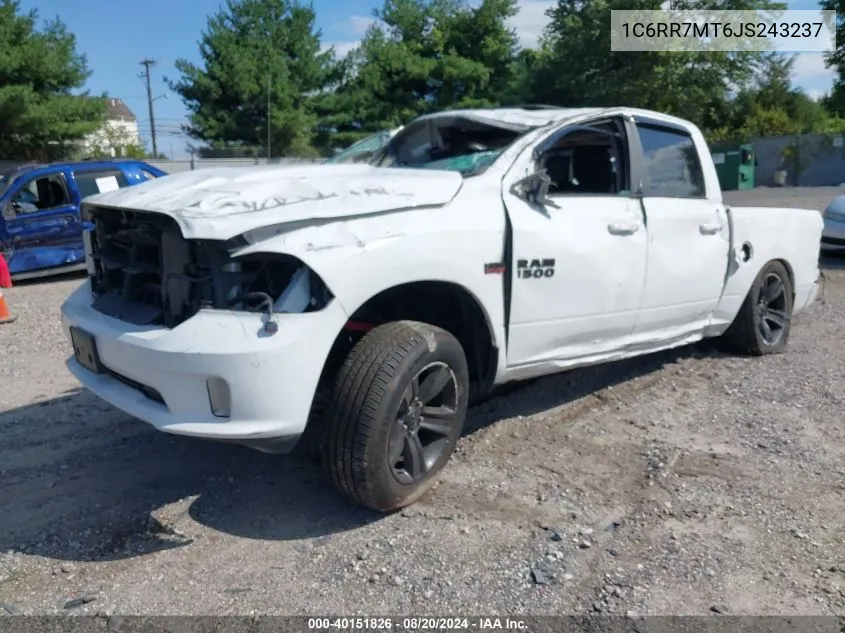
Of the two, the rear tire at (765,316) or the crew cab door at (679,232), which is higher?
the crew cab door at (679,232)

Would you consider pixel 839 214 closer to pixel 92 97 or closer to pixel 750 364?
pixel 750 364

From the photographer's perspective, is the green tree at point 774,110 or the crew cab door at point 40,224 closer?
the crew cab door at point 40,224

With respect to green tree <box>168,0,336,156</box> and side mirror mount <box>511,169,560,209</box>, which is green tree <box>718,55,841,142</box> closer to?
green tree <box>168,0,336,156</box>

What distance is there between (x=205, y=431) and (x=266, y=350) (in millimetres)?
394

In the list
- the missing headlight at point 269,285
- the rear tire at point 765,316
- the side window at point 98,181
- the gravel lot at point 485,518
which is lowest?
the gravel lot at point 485,518

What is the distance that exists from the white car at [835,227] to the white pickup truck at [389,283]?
683 centimetres

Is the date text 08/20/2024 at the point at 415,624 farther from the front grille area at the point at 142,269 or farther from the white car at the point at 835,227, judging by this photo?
the white car at the point at 835,227

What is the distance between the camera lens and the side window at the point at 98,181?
11.5m

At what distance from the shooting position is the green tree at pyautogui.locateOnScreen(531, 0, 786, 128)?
33906 millimetres

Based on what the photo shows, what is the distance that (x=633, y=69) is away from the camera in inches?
1351

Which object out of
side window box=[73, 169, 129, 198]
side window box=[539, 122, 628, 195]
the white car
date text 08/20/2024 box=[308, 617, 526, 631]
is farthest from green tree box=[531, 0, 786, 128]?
date text 08/20/2024 box=[308, 617, 526, 631]

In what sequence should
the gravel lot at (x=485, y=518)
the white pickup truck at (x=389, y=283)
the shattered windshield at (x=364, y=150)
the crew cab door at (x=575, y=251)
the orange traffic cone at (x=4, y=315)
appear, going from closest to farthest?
the gravel lot at (x=485, y=518) → the white pickup truck at (x=389, y=283) → the crew cab door at (x=575, y=251) → the shattered windshield at (x=364, y=150) → the orange traffic cone at (x=4, y=315)

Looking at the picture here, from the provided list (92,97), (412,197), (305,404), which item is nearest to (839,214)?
(412,197)

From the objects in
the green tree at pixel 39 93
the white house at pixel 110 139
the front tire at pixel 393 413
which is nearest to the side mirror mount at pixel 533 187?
the front tire at pixel 393 413
